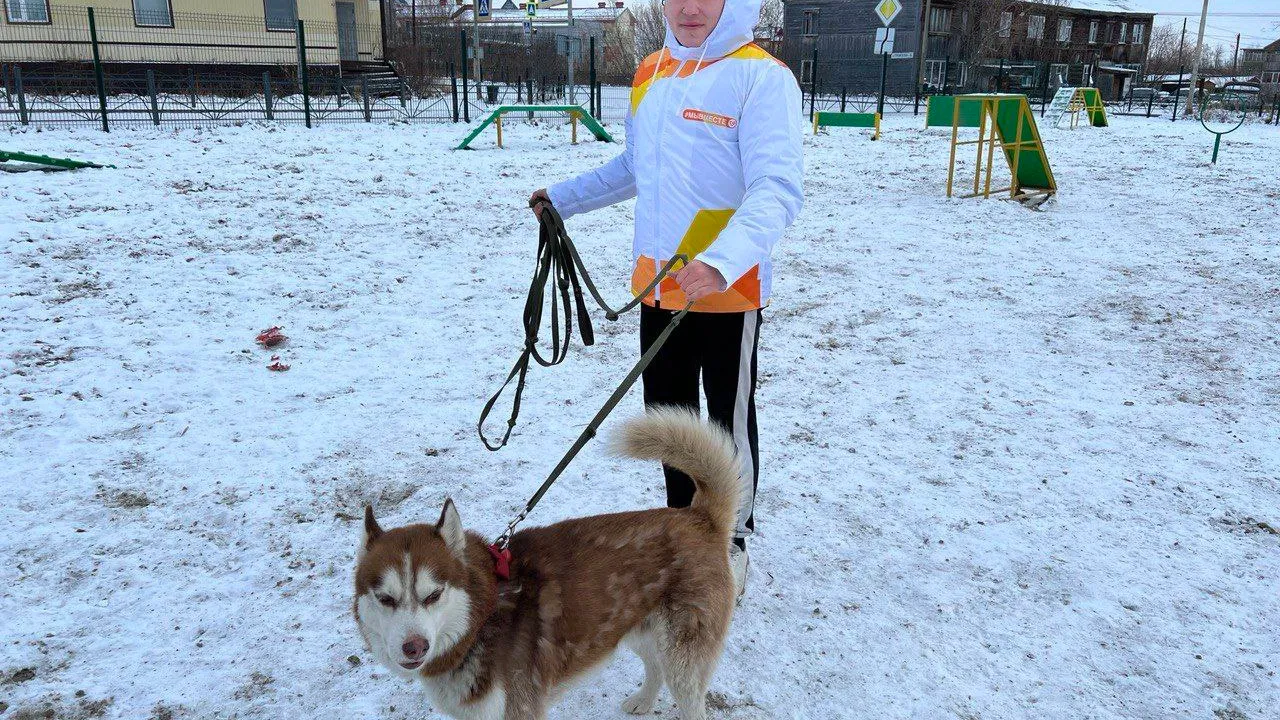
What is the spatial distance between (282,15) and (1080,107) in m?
25.5

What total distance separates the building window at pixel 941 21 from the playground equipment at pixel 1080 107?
810 inches

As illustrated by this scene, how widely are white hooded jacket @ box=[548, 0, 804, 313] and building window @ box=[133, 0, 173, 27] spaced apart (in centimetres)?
2655

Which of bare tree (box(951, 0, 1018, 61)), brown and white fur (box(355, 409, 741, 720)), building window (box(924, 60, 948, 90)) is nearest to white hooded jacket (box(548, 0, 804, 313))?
brown and white fur (box(355, 409, 741, 720))

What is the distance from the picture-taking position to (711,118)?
2.37m

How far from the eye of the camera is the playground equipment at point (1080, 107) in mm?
22681

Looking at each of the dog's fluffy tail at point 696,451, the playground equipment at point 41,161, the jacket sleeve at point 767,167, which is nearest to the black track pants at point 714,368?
the dog's fluffy tail at point 696,451

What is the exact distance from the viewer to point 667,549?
2.21m

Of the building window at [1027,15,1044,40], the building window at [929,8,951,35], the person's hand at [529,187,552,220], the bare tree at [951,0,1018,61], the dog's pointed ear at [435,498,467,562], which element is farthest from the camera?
the building window at [1027,15,1044,40]

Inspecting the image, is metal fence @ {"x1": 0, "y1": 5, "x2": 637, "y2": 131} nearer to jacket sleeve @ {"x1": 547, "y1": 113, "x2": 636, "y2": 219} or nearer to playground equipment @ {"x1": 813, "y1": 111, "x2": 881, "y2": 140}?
playground equipment @ {"x1": 813, "y1": 111, "x2": 881, "y2": 140}

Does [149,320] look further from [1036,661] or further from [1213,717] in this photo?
[1213,717]

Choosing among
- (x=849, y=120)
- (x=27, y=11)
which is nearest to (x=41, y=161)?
(x=849, y=120)

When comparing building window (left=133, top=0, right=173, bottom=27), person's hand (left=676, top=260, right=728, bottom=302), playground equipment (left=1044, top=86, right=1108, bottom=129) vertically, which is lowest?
person's hand (left=676, top=260, right=728, bottom=302)

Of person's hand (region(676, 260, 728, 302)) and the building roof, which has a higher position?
the building roof

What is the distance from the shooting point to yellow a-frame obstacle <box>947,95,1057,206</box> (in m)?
10.3
